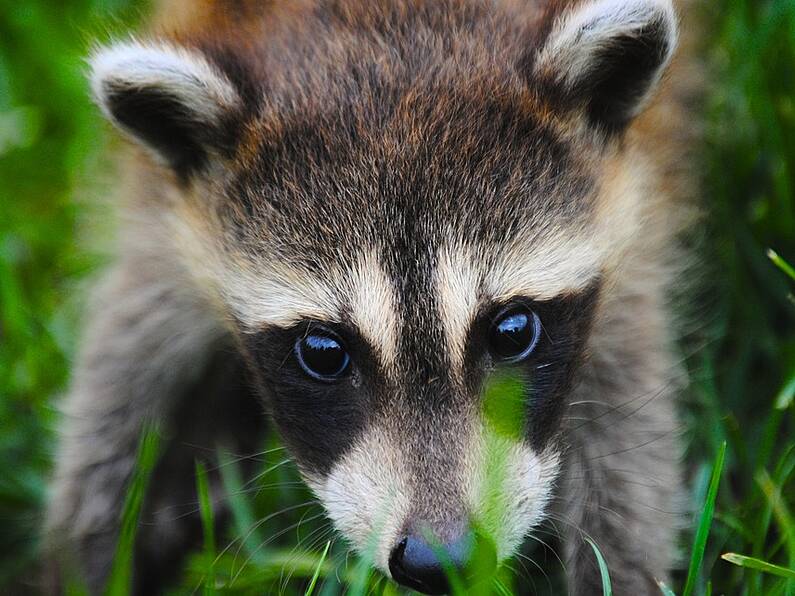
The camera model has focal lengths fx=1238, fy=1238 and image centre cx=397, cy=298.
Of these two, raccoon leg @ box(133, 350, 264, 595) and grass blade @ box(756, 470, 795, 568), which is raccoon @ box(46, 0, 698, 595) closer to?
grass blade @ box(756, 470, 795, 568)

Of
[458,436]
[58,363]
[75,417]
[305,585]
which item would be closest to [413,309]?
[458,436]

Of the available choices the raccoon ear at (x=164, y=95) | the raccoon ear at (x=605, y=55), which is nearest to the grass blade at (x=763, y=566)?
the raccoon ear at (x=605, y=55)

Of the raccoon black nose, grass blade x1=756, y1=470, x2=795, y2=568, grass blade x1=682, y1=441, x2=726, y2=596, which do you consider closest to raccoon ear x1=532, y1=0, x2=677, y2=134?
grass blade x1=682, y1=441, x2=726, y2=596

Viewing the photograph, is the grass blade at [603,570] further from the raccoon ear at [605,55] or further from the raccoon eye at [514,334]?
the raccoon ear at [605,55]

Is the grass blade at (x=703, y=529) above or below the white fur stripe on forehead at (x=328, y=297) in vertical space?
below

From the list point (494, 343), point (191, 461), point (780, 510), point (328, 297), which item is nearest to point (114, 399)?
point (191, 461)

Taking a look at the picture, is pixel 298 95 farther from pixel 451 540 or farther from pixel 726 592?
pixel 726 592

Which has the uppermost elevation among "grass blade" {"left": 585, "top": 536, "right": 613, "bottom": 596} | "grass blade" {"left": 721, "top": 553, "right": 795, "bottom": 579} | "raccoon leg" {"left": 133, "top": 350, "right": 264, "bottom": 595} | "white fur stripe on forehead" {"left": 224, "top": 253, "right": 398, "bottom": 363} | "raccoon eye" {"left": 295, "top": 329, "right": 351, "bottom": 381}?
"white fur stripe on forehead" {"left": 224, "top": 253, "right": 398, "bottom": 363}
